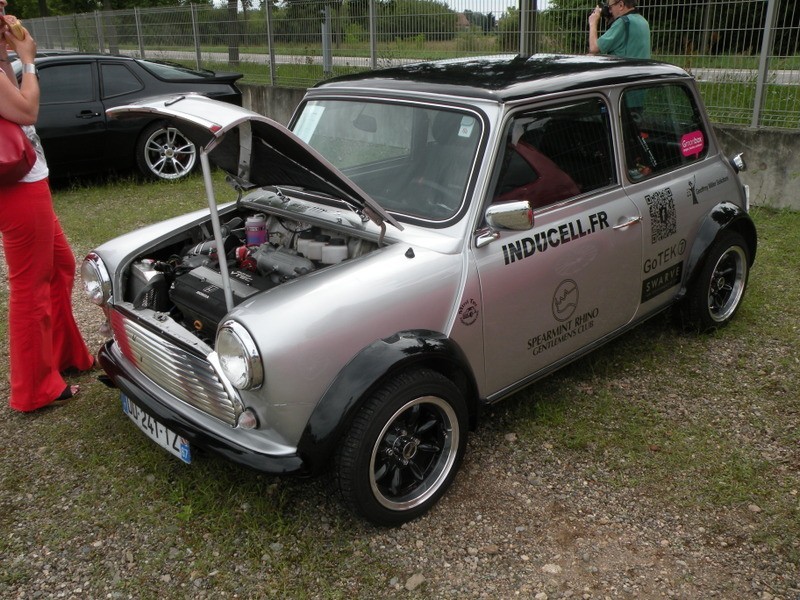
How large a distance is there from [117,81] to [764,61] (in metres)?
7.31

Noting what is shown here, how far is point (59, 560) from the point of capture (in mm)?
2943

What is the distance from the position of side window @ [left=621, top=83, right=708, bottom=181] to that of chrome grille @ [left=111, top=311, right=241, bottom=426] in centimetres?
241

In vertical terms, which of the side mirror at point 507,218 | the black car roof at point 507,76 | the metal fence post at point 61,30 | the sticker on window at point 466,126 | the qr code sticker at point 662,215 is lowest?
the qr code sticker at point 662,215

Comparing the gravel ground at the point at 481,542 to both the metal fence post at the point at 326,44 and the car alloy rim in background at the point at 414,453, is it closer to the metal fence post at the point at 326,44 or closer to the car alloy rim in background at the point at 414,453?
the car alloy rim in background at the point at 414,453

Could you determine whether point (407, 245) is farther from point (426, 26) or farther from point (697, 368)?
point (426, 26)

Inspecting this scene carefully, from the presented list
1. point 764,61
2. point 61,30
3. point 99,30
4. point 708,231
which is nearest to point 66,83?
point 708,231

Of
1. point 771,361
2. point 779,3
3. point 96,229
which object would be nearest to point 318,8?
point 96,229

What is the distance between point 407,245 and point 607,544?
1.48 m

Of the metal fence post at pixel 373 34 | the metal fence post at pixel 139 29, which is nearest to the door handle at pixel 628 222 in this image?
the metal fence post at pixel 373 34

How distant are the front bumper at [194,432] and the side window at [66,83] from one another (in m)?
6.30

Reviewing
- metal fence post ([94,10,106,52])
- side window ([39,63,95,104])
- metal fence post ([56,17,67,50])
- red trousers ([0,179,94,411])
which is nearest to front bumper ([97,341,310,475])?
red trousers ([0,179,94,411])

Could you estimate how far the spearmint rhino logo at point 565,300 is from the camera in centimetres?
344

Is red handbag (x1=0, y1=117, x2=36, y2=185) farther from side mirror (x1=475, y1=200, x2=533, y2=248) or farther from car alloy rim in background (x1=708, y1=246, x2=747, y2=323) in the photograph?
car alloy rim in background (x1=708, y1=246, x2=747, y2=323)

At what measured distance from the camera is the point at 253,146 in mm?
3039
